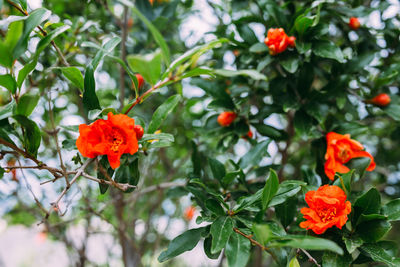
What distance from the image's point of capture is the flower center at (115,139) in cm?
84

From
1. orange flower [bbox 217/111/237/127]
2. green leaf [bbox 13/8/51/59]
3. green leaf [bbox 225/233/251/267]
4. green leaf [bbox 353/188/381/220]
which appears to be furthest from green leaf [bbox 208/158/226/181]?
green leaf [bbox 13/8/51/59]

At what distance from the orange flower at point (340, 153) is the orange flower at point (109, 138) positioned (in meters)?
0.65

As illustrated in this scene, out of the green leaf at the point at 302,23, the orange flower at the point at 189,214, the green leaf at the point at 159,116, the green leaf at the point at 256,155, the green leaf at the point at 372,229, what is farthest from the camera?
the orange flower at the point at 189,214

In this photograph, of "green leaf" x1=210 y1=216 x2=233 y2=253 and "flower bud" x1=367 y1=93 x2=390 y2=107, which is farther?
"flower bud" x1=367 y1=93 x2=390 y2=107

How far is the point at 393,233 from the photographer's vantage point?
2.36 meters

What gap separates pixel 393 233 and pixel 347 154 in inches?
65.3

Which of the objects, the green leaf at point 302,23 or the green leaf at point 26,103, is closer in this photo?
the green leaf at point 26,103

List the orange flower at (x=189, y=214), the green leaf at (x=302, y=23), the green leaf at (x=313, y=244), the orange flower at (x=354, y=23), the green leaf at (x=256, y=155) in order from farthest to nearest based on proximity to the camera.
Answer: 1. the orange flower at (x=189, y=214)
2. the orange flower at (x=354, y=23)
3. the green leaf at (x=256, y=155)
4. the green leaf at (x=302, y=23)
5. the green leaf at (x=313, y=244)

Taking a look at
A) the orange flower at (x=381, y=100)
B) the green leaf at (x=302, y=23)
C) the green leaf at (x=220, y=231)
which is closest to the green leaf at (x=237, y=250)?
the green leaf at (x=220, y=231)

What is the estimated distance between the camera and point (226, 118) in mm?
1287

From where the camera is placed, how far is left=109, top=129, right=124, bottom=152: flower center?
2.75 ft

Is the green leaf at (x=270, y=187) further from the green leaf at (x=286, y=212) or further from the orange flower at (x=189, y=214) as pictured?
the orange flower at (x=189, y=214)

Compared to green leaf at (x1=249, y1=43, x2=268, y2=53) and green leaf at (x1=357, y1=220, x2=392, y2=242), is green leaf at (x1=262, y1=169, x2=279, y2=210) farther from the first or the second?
green leaf at (x1=249, y1=43, x2=268, y2=53)

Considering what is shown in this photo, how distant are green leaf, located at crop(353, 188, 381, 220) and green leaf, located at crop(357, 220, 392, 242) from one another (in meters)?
0.03
